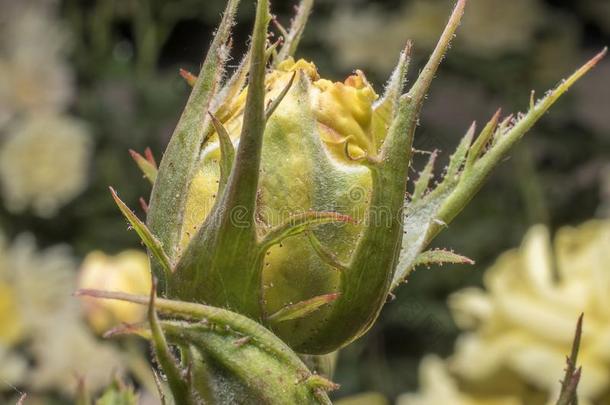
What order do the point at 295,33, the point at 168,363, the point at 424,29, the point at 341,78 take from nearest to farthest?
the point at 168,363
the point at 295,33
the point at 424,29
the point at 341,78

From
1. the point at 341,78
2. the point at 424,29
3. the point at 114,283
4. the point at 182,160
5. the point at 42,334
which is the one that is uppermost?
the point at 424,29

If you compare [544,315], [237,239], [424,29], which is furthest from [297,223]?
[424,29]

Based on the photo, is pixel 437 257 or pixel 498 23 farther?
pixel 498 23

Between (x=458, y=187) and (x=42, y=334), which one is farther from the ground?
(x=458, y=187)

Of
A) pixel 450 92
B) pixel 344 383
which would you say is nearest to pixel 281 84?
pixel 344 383

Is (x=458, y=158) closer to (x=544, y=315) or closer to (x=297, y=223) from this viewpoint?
(x=297, y=223)

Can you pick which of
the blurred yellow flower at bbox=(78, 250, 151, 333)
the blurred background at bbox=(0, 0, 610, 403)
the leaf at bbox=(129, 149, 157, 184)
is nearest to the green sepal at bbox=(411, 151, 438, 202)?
the leaf at bbox=(129, 149, 157, 184)

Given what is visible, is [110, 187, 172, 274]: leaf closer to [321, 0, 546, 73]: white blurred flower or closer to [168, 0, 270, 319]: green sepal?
[168, 0, 270, 319]: green sepal

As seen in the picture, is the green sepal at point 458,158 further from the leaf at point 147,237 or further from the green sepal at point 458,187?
the leaf at point 147,237
